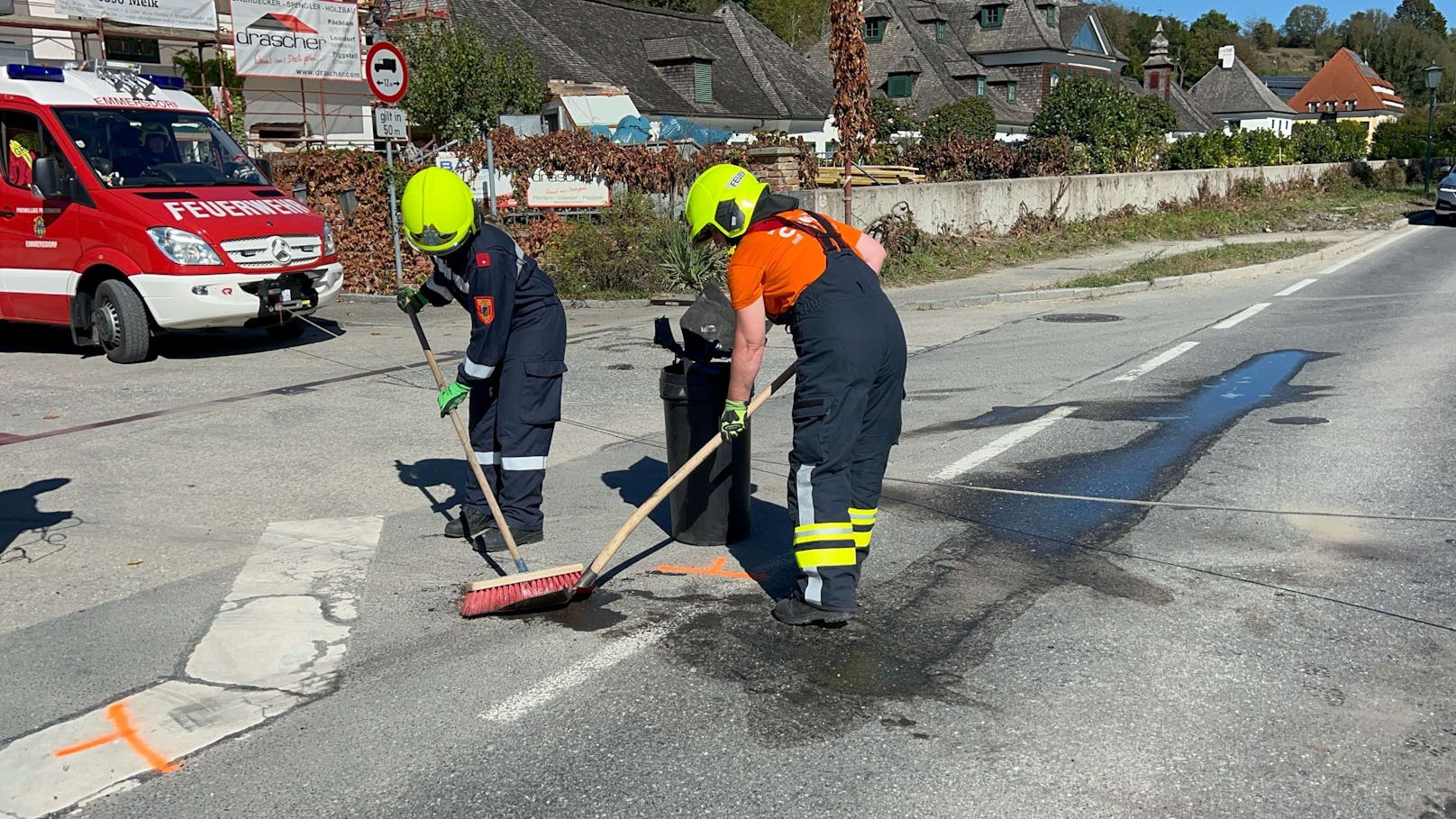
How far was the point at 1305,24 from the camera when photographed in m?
190

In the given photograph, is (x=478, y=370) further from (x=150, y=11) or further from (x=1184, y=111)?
(x=1184, y=111)

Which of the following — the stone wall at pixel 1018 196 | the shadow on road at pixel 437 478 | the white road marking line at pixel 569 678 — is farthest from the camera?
the stone wall at pixel 1018 196

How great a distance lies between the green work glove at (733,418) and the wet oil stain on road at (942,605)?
0.75m

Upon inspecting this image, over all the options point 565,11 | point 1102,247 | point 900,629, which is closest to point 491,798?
Answer: point 900,629

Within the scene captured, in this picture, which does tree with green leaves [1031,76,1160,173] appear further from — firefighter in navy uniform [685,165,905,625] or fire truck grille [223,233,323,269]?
firefighter in navy uniform [685,165,905,625]

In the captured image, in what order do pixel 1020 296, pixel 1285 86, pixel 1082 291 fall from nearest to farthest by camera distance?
1. pixel 1020 296
2. pixel 1082 291
3. pixel 1285 86

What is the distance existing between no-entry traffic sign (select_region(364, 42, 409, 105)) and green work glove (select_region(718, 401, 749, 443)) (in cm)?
1129

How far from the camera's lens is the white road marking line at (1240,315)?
1336 cm

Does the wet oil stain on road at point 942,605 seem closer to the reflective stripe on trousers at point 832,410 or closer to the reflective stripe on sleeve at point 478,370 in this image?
the reflective stripe on trousers at point 832,410

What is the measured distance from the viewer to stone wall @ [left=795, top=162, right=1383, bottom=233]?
1964 centimetres

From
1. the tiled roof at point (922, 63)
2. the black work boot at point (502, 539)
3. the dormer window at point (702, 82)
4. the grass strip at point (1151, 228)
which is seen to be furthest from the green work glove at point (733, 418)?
the tiled roof at point (922, 63)

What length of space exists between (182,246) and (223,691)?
7845 mm

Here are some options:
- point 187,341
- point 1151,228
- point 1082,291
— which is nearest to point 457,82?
point 1151,228

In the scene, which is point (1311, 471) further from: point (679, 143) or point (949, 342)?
point (679, 143)
